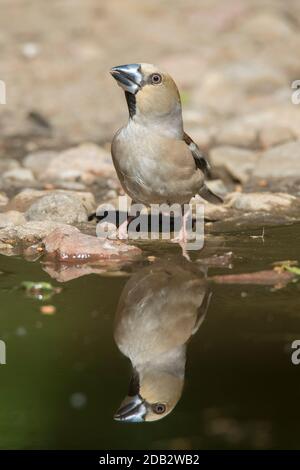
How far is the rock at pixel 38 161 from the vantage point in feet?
25.5

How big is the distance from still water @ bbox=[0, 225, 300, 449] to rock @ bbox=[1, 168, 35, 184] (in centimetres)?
240

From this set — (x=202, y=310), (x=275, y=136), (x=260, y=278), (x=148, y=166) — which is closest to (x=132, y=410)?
(x=202, y=310)

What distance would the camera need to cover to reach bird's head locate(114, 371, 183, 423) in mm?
3307

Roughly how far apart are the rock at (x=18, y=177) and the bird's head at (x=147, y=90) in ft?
6.83

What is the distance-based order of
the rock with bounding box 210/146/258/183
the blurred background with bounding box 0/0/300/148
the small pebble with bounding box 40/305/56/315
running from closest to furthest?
1. the small pebble with bounding box 40/305/56/315
2. the rock with bounding box 210/146/258/183
3. the blurred background with bounding box 0/0/300/148

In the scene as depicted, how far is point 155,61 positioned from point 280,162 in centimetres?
354

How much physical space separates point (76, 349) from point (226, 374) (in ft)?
2.09

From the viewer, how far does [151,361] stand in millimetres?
3797

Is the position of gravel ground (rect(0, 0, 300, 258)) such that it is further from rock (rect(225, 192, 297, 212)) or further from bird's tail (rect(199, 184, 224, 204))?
bird's tail (rect(199, 184, 224, 204))

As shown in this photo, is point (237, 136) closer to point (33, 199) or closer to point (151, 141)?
point (33, 199)

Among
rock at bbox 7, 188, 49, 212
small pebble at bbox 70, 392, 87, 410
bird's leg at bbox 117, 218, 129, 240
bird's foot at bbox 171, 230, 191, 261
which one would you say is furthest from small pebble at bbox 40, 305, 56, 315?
rock at bbox 7, 188, 49, 212

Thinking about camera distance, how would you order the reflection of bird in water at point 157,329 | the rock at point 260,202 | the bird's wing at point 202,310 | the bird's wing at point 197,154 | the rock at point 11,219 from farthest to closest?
the rock at point 260,202
the rock at point 11,219
the bird's wing at point 197,154
the bird's wing at point 202,310
the reflection of bird in water at point 157,329

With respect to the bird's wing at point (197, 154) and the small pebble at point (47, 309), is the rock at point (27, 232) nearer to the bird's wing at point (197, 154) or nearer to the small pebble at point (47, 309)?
the bird's wing at point (197, 154)

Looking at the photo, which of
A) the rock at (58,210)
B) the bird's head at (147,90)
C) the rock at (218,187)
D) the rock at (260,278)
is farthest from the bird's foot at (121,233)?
the rock at (218,187)
